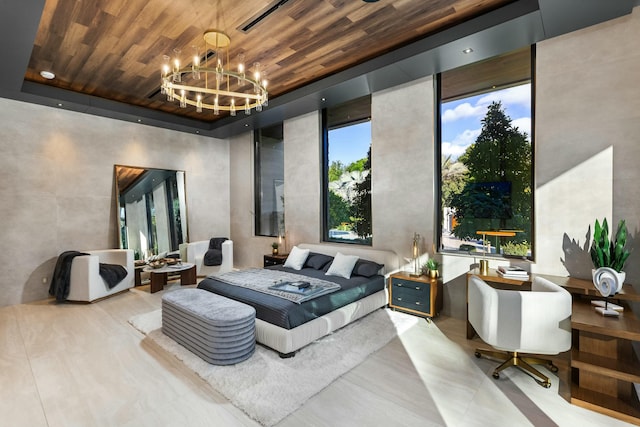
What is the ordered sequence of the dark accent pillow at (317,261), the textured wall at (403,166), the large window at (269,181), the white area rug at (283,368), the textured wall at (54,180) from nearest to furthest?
1. the white area rug at (283,368)
2. the textured wall at (403,166)
3. the textured wall at (54,180)
4. the dark accent pillow at (317,261)
5. the large window at (269,181)

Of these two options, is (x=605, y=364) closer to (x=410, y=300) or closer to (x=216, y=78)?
(x=410, y=300)

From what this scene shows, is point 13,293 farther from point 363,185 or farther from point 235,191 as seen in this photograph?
point 363,185

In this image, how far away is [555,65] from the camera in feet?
10.5

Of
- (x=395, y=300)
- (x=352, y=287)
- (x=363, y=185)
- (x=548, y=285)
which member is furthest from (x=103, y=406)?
(x=363, y=185)

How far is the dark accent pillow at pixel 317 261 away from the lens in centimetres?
483

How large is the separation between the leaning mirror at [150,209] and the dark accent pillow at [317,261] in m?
3.13

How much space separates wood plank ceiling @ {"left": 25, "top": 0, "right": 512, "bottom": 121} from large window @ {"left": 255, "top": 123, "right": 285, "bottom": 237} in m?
2.16

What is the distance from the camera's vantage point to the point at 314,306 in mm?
3201

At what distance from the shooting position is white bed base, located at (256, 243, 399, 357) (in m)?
2.88

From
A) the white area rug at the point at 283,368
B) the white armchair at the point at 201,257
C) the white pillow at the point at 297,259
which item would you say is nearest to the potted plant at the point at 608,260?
the white area rug at the point at 283,368

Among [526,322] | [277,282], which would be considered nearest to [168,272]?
[277,282]

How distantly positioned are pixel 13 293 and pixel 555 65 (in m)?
7.84

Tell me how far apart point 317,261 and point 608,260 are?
136 inches

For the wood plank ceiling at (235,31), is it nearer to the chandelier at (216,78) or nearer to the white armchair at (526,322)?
the chandelier at (216,78)
